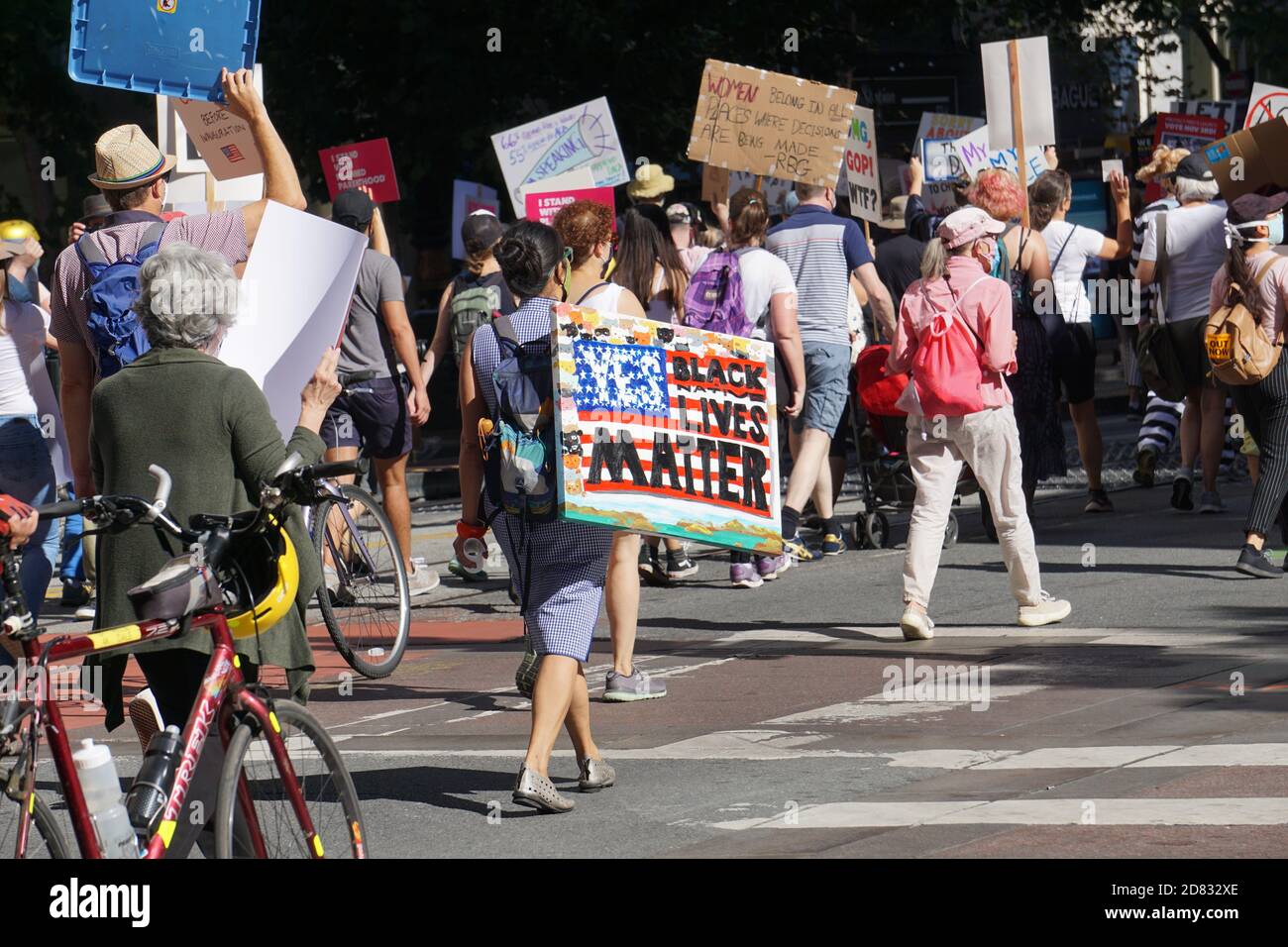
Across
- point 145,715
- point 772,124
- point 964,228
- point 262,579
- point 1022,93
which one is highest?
point 1022,93

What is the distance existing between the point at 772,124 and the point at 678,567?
11.7ft

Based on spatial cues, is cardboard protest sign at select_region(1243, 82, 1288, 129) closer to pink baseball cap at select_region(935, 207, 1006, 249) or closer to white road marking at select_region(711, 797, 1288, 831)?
pink baseball cap at select_region(935, 207, 1006, 249)

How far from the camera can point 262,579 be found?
5.09m

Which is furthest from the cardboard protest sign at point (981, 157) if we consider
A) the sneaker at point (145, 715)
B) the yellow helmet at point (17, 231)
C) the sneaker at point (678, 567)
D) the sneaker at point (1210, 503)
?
the sneaker at point (145, 715)

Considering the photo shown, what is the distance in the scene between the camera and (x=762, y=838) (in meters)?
6.11

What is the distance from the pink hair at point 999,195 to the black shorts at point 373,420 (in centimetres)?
366

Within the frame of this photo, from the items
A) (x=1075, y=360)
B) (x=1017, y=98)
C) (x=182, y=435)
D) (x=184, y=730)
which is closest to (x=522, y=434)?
(x=182, y=435)

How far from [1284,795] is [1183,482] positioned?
284 inches

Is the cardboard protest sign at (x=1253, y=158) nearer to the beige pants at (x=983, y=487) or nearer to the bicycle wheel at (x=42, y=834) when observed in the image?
the beige pants at (x=983, y=487)

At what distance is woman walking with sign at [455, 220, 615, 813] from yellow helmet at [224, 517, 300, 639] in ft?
5.17

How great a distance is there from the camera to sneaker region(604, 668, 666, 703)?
8.45 meters

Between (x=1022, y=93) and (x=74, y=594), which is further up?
(x=1022, y=93)

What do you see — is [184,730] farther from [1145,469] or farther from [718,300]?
[1145,469]

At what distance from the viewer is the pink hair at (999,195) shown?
39.9 ft
